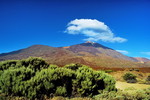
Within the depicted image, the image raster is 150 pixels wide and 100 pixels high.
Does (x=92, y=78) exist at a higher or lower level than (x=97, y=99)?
higher

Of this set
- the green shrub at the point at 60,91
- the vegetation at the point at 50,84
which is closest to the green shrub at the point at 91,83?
the vegetation at the point at 50,84

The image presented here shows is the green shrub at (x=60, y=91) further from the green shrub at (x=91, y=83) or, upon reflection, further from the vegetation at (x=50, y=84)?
the green shrub at (x=91, y=83)

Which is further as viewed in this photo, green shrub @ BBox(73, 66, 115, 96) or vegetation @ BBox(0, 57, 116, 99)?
green shrub @ BBox(73, 66, 115, 96)

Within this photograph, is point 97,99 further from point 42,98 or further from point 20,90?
point 20,90

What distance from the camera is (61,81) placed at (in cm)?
610

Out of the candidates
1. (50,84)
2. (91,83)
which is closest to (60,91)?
(50,84)

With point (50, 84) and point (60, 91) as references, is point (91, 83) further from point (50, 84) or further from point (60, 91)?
point (50, 84)

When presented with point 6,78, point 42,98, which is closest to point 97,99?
point 42,98

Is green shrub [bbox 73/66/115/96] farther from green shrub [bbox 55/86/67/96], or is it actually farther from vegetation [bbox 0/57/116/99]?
green shrub [bbox 55/86/67/96]

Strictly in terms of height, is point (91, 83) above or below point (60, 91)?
above

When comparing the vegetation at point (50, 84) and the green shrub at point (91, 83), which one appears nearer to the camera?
the vegetation at point (50, 84)

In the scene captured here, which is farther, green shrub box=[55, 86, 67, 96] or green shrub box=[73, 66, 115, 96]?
green shrub box=[73, 66, 115, 96]

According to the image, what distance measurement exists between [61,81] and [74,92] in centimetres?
88

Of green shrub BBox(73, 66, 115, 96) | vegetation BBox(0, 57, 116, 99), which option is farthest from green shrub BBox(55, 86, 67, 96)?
green shrub BBox(73, 66, 115, 96)
